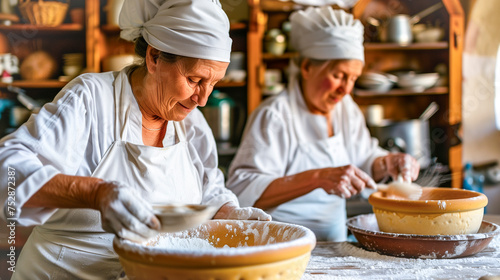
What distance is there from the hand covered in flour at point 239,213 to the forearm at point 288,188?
0.54m

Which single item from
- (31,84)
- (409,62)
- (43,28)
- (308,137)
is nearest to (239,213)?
(308,137)

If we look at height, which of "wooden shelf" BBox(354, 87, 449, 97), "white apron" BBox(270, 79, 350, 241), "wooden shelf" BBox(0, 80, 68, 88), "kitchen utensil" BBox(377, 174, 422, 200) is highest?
"wooden shelf" BBox(0, 80, 68, 88)

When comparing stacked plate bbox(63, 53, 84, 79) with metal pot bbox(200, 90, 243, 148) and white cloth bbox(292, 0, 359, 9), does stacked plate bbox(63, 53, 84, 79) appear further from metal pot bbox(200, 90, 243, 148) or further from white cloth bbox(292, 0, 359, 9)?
white cloth bbox(292, 0, 359, 9)

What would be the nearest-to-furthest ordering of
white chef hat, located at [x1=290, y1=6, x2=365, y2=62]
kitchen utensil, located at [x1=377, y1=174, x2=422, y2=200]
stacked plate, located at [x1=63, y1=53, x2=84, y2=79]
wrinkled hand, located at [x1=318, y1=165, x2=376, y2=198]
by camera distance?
kitchen utensil, located at [x1=377, y1=174, x2=422, y2=200], wrinkled hand, located at [x1=318, y1=165, x2=376, y2=198], white chef hat, located at [x1=290, y1=6, x2=365, y2=62], stacked plate, located at [x1=63, y1=53, x2=84, y2=79]

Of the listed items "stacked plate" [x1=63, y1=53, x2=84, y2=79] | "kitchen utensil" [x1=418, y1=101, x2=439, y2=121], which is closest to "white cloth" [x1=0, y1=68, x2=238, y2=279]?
"stacked plate" [x1=63, y1=53, x2=84, y2=79]

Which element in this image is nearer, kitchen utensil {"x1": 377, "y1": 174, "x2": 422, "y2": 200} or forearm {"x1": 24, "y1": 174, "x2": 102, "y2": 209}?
forearm {"x1": 24, "y1": 174, "x2": 102, "y2": 209}

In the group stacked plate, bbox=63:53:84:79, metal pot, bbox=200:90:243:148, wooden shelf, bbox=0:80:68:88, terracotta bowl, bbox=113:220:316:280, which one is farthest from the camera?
metal pot, bbox=200:90:243:148

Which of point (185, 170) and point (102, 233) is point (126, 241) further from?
point (185, 170)

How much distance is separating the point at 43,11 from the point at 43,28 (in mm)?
218

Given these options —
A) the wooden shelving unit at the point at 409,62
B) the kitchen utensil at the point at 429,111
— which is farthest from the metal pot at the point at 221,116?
the kitchen utensil at the point at 429,111

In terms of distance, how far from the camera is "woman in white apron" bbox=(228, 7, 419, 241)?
2.11 meters

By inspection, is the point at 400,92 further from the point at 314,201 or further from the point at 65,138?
the point at 65,138

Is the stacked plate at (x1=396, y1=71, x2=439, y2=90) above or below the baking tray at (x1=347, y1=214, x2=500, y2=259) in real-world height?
above

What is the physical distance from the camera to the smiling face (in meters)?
1.33
